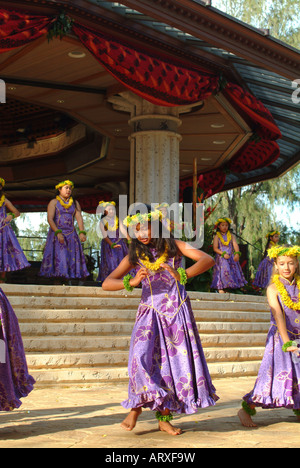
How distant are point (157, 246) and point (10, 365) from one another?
141 cm

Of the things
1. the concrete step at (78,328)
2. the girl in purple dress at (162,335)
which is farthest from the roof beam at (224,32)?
the girl in purple dress at (162,335)

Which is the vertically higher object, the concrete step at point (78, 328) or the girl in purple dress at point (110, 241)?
the girl in purple dress at point (110, 241)

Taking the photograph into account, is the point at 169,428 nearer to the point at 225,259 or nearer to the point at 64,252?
the point at 64,252

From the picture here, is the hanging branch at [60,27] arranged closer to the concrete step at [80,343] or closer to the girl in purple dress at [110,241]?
the girl in purple dress at [110,241]

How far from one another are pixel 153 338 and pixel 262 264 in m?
11.9

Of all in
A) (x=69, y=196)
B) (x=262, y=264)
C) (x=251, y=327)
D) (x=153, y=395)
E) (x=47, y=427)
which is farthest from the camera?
(x=262, y=264)

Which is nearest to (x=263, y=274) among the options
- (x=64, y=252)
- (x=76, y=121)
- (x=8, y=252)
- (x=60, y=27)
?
(x=64, y=252)

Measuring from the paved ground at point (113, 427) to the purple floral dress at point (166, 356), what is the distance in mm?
261

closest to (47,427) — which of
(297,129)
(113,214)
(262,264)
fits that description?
(113,214)

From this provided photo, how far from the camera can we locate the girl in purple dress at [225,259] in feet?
44.1

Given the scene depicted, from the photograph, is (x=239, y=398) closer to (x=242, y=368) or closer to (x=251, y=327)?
(x=242, y=368)

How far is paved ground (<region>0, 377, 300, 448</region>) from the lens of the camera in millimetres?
4582

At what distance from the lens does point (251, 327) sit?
10.6 m

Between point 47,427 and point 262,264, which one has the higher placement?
point 262,264
